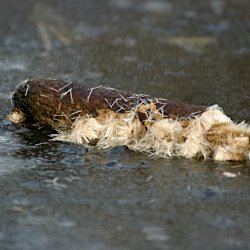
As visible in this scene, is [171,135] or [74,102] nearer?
[171,135]

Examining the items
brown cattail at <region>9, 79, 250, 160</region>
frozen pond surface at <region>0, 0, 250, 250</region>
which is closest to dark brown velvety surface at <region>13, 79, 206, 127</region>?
brown cattail at <region>9, 79, 250, 160</region>

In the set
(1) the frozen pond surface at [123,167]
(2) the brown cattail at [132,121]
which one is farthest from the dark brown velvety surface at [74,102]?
(1) the frozen pond surface at [123,167]

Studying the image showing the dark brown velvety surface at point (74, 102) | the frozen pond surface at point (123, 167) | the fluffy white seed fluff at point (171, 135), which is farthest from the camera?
the dark brown velvety surface at point (74, 102)

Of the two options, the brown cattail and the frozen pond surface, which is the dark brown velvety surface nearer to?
the brown cattail

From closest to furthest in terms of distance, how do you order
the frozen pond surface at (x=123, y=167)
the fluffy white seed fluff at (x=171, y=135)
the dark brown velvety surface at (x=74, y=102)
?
1. the frozen pond surface at (x=123, y=167)
2. the fluffy white seed fluff at (x=171, y=135)
3. the dark brown velvety surface at (x=74, y=102)

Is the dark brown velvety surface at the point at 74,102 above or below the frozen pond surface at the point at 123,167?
above

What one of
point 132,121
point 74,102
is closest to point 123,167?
point 132,121

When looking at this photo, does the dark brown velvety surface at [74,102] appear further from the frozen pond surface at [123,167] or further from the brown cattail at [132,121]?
the frozen pond surface at [123,167]

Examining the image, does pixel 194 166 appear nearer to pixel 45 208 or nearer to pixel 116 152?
pixel 116 152

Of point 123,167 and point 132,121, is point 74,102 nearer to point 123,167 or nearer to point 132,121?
point 132,121
